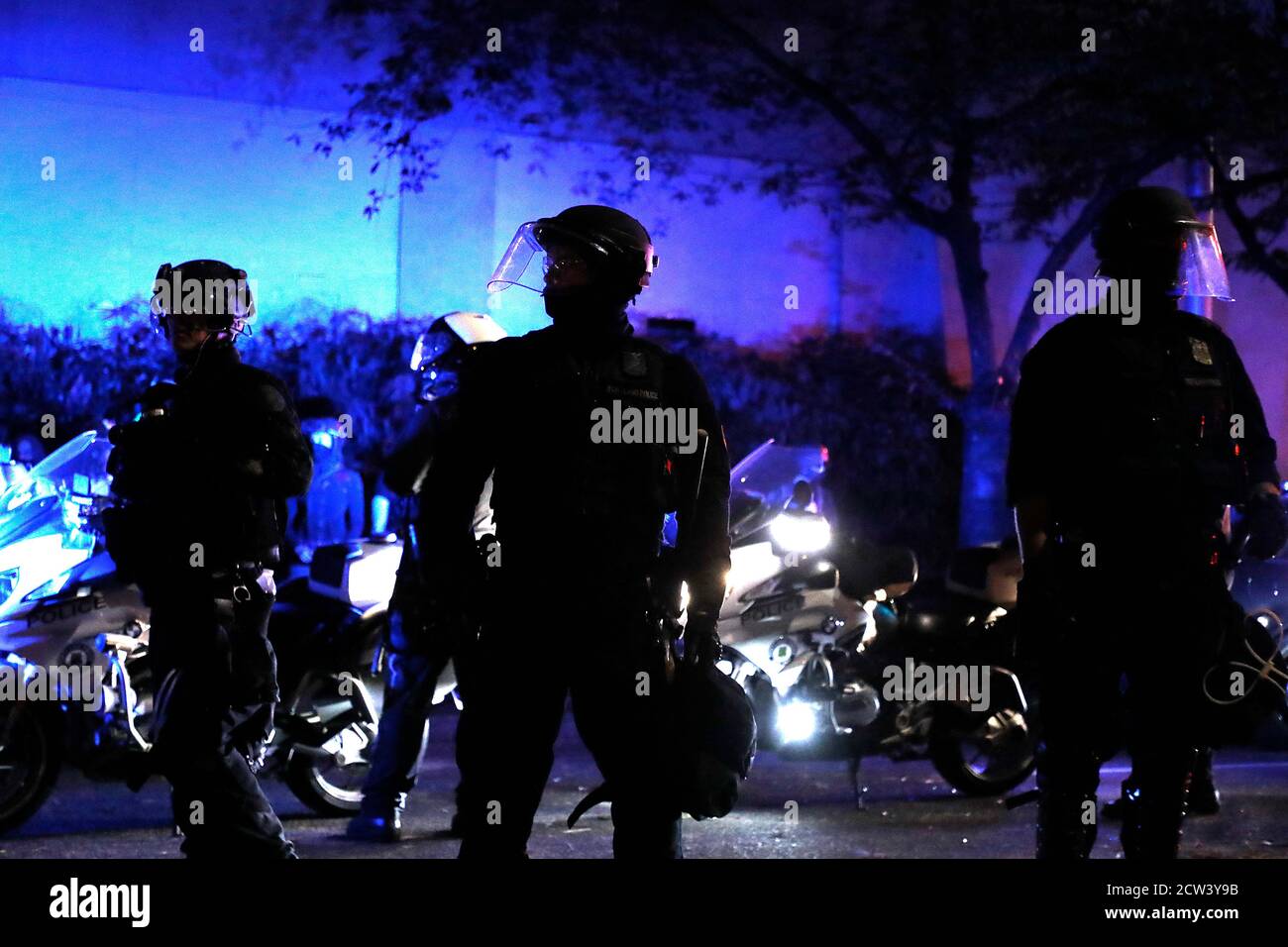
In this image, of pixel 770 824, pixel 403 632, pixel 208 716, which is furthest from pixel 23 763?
pixel 770 824

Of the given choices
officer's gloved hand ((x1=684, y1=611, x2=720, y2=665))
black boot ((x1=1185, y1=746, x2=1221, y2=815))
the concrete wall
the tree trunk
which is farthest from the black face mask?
the tree trunk

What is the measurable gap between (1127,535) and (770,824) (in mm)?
2788

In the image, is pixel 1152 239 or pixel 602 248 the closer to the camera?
pixel 602 248

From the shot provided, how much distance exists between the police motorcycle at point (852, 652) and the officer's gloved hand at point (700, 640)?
332 cm

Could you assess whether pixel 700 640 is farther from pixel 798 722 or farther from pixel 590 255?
pixel 798 722

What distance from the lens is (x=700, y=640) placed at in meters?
3.68

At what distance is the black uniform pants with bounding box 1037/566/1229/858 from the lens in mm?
4117

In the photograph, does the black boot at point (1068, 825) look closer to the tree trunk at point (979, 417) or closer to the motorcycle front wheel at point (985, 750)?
the motorcycle front wheel at point (985, 750)

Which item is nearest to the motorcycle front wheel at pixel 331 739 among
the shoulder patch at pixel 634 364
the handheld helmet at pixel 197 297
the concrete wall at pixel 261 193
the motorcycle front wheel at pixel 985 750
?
the handheld helmet at pixel 197 297

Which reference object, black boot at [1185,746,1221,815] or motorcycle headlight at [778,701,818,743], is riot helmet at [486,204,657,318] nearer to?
motorcycle headlight at [778,701,818,743]

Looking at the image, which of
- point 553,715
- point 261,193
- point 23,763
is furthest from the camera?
point 261,193

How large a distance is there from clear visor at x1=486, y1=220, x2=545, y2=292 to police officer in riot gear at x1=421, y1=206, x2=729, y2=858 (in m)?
0.23

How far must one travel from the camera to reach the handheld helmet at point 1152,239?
4242 mm

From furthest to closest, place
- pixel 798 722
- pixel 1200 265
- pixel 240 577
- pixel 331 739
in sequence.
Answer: pixel 798 722
pixel 331 739
pixel 240 577
pixel 1200 265
